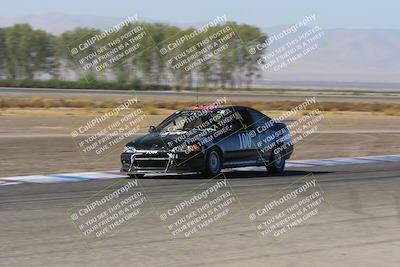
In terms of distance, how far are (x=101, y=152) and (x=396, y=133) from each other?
48.6 feet

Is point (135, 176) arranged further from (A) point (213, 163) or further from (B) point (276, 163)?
(B) point (276, 163)

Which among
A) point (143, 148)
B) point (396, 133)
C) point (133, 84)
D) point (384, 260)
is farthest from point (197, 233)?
point (133, 84)

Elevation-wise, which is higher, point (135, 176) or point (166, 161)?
point (166, 161)

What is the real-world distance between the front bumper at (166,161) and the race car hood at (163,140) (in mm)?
117

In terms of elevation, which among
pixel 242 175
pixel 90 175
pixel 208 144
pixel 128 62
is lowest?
pixel 128 62

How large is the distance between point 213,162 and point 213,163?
0.02 meters

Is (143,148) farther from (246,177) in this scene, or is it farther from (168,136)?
(246,177)

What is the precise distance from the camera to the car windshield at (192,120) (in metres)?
14.9

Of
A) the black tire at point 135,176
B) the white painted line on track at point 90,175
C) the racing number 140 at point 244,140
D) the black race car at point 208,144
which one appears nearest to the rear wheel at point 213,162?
the black race car at point 208,144

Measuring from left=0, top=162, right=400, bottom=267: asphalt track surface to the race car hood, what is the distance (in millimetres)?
1388

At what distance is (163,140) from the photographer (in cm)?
1443

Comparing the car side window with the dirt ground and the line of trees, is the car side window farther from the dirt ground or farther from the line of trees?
the line of trees

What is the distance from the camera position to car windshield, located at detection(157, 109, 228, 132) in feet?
49.0

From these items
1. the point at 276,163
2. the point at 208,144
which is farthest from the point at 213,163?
the point at 276,163
